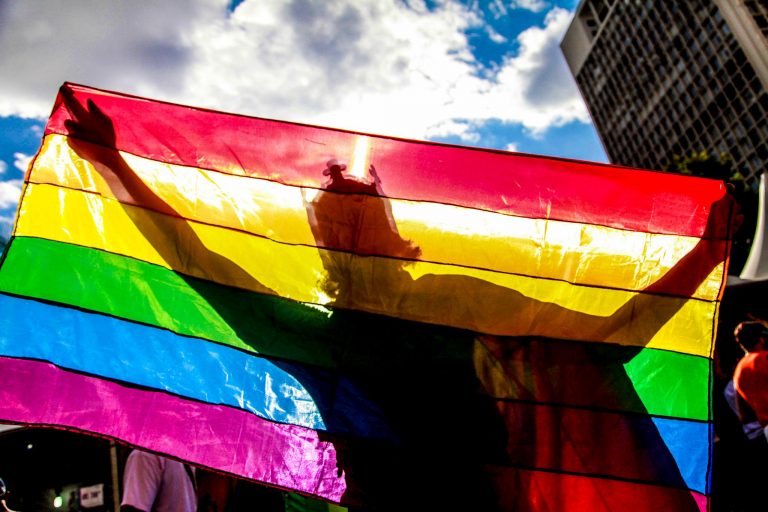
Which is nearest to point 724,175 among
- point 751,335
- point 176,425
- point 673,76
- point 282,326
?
point 751,335

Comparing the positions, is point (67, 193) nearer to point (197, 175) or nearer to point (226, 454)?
point (197, 175)

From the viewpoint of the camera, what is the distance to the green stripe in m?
2.66

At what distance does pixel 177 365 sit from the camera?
2701mm

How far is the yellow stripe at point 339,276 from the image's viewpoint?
2.82 meters

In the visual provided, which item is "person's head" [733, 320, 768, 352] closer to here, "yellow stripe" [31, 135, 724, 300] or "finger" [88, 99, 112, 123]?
"yellow stripe" [31, 135, 724, 300]

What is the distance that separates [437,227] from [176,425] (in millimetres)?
2119

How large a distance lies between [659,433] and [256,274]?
2751 mm

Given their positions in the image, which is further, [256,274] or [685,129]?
[685,129]

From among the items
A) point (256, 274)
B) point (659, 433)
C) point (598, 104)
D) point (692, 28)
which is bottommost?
point (659, 433)

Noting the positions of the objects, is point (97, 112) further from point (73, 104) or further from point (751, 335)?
point (751, 335)

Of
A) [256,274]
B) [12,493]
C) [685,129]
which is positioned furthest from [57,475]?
[685,129]

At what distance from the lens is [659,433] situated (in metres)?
2.53

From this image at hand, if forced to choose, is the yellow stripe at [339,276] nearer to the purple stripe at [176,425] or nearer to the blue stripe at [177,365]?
the blue stripe at [177,365]

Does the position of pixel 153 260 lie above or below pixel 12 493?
above
